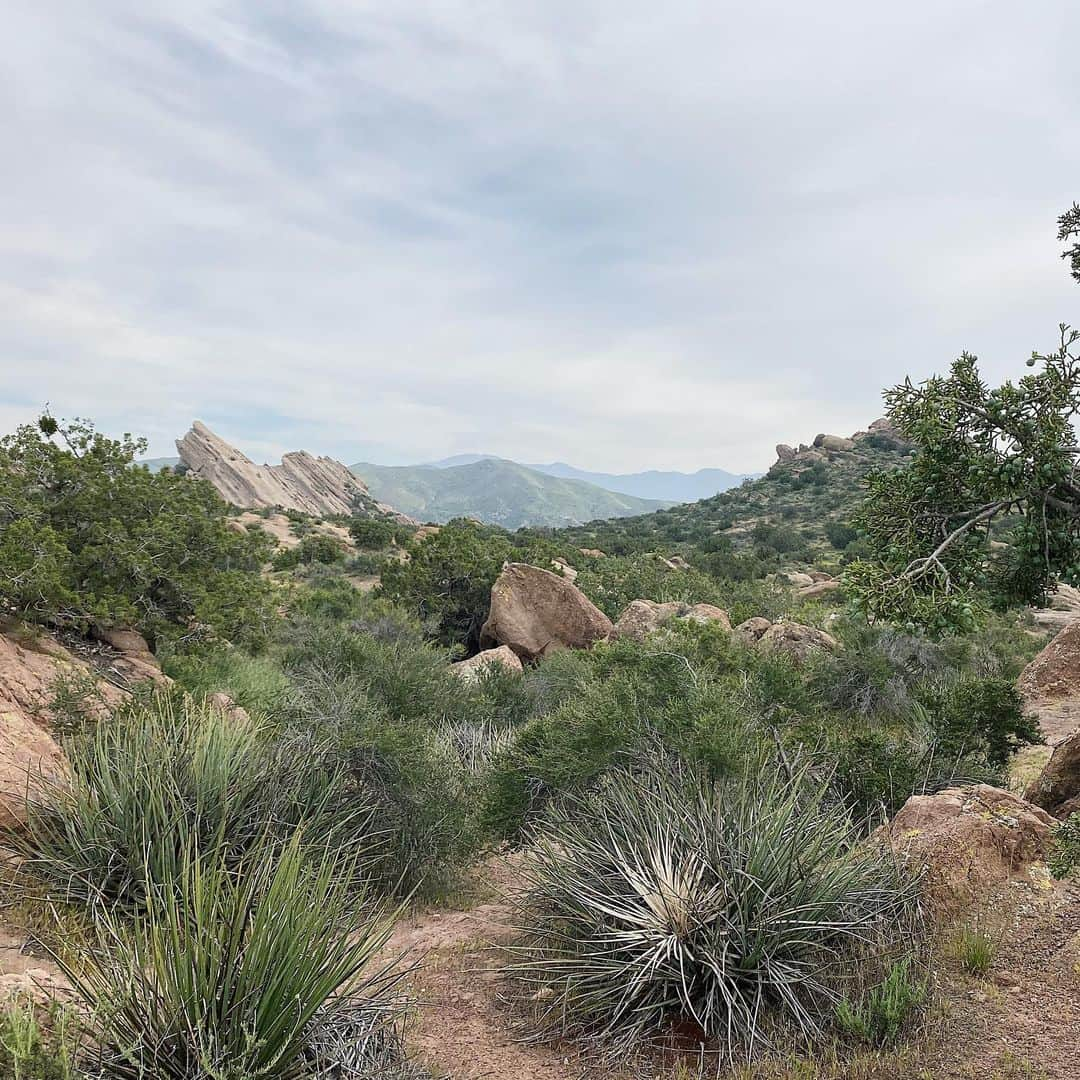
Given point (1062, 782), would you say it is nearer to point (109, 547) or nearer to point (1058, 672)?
point (1058, 672)

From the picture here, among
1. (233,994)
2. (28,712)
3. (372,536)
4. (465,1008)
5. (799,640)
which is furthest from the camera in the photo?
(372,536)

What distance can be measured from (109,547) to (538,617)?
10195mm

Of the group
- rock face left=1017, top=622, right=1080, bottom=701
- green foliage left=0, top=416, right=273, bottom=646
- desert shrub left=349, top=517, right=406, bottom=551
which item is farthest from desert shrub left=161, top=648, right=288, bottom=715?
desert shrub left=349, top=517, right=406, bottom=551

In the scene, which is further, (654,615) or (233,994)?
→ (654,615)

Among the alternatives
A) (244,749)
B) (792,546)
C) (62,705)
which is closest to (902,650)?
(244,749)

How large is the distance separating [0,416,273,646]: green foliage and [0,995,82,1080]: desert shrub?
6861mm

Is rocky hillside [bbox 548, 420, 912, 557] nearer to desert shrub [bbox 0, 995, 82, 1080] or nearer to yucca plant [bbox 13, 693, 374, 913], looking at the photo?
yucca plant [bbox 13, 693, 374, 913]

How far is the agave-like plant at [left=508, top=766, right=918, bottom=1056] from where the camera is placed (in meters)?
4.47

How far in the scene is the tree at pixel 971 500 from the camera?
512 cm

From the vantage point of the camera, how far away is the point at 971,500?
5.65 metres

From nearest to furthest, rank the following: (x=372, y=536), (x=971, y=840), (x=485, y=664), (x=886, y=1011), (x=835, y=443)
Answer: (x=886, y=1011), (x=971, y=840), (x=485, y=664), (x=372, y=536), (x=835, y=443)

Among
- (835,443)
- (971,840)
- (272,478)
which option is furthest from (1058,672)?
(272,478)

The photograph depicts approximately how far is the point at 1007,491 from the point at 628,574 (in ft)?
64.4

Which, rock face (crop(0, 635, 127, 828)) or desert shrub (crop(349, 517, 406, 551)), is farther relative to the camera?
desert shrub (crop(349, 517, 406, 551))
